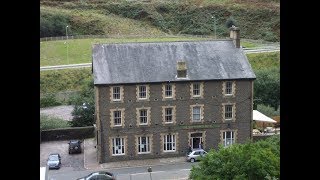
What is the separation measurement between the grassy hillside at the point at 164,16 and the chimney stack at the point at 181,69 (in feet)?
92.6

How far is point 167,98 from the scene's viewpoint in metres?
22.9

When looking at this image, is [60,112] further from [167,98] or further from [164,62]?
[167,98]

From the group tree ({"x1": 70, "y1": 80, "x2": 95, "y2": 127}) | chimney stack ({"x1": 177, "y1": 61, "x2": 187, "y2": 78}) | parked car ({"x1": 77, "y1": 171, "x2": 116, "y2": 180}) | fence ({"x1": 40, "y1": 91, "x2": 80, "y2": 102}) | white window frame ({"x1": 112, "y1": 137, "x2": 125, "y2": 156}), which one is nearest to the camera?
→ parked car ({"x1": 77, "y1": 171, "x2": 116, "y2": 180})

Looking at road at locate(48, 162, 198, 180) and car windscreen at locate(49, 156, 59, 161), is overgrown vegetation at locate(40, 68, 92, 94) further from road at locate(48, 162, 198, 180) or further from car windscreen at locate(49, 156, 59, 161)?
road at locate(48, 162, 198, 180)

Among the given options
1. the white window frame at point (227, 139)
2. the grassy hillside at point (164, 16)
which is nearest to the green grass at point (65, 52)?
the grassy hillside at point (164, 16)

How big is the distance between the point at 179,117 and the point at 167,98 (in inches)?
39.5

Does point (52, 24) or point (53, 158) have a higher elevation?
point (52, 24)

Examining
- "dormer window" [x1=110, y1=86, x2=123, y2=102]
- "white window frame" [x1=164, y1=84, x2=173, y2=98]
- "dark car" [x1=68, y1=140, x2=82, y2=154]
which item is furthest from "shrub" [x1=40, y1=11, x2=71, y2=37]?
"white window frame" [x1=164, y1=84, x2=173, y2=98]

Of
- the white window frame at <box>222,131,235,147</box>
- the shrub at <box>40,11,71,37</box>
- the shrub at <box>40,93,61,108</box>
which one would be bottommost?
the white window frame at <box>222,131,235,147</box>

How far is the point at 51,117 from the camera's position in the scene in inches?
1171

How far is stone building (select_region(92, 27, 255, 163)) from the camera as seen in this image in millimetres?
22625

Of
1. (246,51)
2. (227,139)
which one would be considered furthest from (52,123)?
(246,51)

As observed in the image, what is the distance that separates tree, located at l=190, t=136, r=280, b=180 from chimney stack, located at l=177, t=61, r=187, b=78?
7.56 metres
